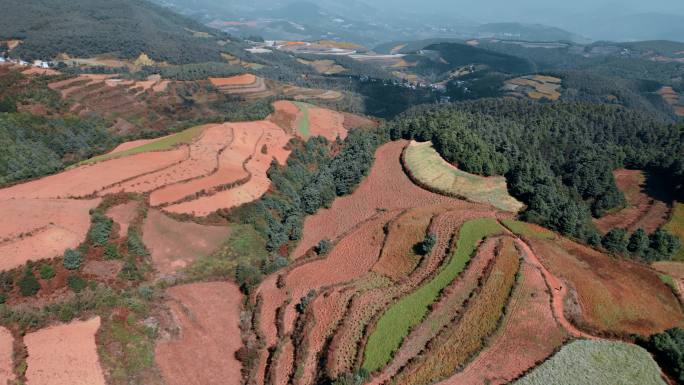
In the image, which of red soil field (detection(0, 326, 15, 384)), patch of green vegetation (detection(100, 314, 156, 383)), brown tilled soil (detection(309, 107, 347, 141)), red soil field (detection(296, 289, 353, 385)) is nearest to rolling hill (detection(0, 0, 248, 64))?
brown tilled soil (detection(309, 107, 347, 141))

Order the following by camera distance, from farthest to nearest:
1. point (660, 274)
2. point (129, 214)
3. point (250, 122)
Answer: point (250, 122) < point (129, 214) < point (660, 274)

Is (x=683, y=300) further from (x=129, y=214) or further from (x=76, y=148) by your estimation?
(x=76, y=148)

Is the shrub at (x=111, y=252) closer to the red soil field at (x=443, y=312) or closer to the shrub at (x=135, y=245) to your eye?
the shrub at (x=135, y=245)

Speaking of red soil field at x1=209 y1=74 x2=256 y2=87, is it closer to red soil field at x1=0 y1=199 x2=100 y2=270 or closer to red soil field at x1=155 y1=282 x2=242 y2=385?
red soil field at x1=0 y1=199 x2=100 y2=270

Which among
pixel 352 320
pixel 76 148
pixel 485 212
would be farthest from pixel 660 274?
pixel 76 148

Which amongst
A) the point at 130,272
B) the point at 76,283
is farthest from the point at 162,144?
the point at 76,283
